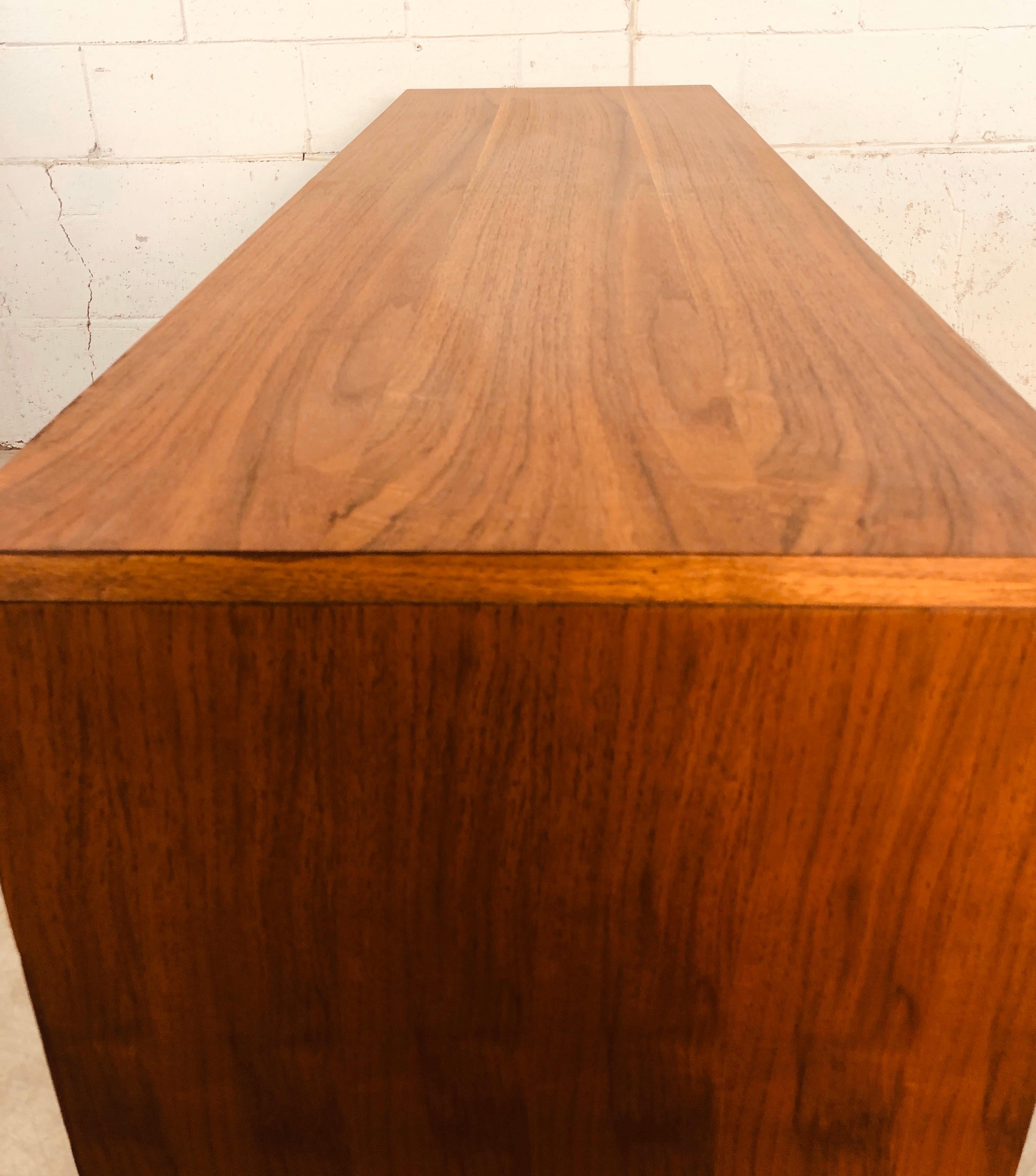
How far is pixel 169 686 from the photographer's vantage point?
16.3 inches

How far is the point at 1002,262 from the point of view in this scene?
1.68 m

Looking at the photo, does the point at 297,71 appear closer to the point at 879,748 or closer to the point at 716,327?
the point at 716,327

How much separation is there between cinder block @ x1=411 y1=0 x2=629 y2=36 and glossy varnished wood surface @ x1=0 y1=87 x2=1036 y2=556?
871mm

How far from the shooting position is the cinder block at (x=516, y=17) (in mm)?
1550

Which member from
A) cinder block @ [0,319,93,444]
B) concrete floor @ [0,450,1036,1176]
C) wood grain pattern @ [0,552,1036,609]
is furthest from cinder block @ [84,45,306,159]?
wood grain pattern @ [0,552,1036,609]

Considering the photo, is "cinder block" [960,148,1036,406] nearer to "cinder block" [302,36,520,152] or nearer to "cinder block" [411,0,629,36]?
"cinder block" [411,0,629,36]

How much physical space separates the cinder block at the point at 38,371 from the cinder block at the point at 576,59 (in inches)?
33.2

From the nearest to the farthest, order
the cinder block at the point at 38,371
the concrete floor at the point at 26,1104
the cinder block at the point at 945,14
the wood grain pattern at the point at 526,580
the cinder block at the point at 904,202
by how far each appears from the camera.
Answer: the wood grain pattern at the point at 526,580, the concrete floor at the point at 26,1104, the cinder block at the point at 945,14, the cinder block at the point at 904,202, the cinder block at the point at 38,371

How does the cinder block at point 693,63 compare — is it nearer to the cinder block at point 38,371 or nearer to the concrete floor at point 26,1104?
the cinder block at point 38,371

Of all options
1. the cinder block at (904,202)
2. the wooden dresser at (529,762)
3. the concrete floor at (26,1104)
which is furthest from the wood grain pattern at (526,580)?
the cinder block at (904,202)

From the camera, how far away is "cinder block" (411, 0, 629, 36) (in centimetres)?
155

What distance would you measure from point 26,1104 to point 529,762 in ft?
2.37

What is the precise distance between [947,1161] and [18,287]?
1.79 meters

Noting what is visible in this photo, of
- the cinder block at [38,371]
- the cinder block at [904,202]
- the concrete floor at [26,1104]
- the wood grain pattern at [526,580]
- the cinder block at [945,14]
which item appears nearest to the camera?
the wood grain pattern at [526,580]
